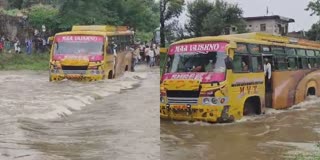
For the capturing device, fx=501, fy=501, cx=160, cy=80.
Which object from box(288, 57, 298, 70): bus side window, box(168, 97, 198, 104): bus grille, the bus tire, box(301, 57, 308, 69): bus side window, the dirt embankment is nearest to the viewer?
box(168, 97, 198, 104): bus grille

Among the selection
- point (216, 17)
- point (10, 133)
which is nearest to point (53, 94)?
point (10, 133)

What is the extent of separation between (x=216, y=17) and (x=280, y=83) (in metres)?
3.32

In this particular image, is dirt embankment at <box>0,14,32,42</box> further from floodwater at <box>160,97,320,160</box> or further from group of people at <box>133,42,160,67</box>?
floodwater at <box>160,97,320,160</box>

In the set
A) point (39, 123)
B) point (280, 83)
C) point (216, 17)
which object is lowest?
point (39, 123)

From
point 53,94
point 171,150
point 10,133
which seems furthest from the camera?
point 53,94

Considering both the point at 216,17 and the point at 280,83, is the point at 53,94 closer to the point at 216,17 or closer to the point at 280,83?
the point at 280,83

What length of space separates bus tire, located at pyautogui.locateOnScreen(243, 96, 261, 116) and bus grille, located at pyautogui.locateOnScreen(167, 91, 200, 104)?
2.62ft

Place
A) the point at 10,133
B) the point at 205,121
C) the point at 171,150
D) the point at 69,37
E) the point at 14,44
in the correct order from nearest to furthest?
1. the point at 171,150
2. the point at 10,133
3. the point at 205,121
4. the point at 69,37
5. the point at 14,44

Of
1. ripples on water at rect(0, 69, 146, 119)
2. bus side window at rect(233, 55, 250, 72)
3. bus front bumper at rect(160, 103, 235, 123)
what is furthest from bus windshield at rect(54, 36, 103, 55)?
bus front bumper at rect(160, 103, 235, 123)

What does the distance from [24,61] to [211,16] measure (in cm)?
1194

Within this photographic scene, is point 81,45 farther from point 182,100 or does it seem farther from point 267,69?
point 182,100

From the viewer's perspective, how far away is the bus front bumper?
5332 millimetres

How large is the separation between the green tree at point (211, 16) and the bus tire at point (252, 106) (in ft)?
8.65

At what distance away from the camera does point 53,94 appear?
945cm
